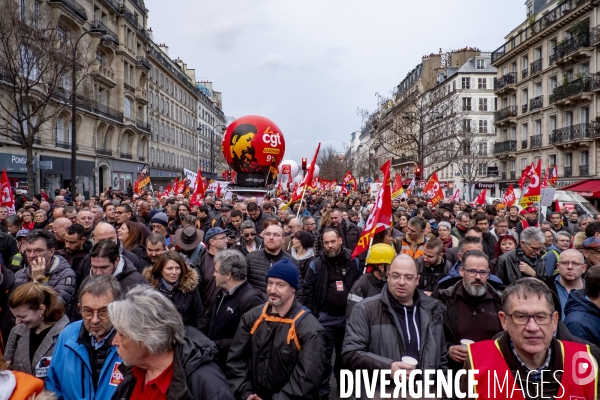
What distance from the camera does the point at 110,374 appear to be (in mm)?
2918

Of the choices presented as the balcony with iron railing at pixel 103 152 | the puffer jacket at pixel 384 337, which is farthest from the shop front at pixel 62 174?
the puffer jacket at pixel 384 337

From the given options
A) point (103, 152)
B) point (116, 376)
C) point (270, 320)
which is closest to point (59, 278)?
point (116, 376)

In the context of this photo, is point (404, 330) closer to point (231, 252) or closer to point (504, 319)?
point (504, 319)

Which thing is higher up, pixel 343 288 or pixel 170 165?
pixel 170 165

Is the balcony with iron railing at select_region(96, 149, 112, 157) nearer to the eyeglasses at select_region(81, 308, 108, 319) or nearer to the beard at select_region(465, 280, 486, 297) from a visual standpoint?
the eyeglasses at select_region(81, 308, 108, 319)

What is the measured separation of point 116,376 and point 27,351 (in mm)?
805

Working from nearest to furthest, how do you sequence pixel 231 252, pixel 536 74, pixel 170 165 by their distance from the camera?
1. pixel 231 252
2. pixel 536 74
3. pixel 170 165

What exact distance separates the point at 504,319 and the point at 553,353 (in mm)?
291

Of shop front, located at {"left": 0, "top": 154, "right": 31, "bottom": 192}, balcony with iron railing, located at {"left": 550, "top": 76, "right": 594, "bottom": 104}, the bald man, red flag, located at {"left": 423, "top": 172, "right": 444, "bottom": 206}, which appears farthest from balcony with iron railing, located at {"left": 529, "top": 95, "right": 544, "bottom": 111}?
the bald man


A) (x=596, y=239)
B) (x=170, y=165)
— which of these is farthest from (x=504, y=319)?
(x=170, y=165)

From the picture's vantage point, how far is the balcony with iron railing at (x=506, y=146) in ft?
132

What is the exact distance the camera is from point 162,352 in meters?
2.37

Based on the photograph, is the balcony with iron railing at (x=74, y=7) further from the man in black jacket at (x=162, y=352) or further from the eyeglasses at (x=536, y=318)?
the eyeglasses at (x=536, y=318)

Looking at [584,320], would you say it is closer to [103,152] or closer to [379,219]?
[379,219]
